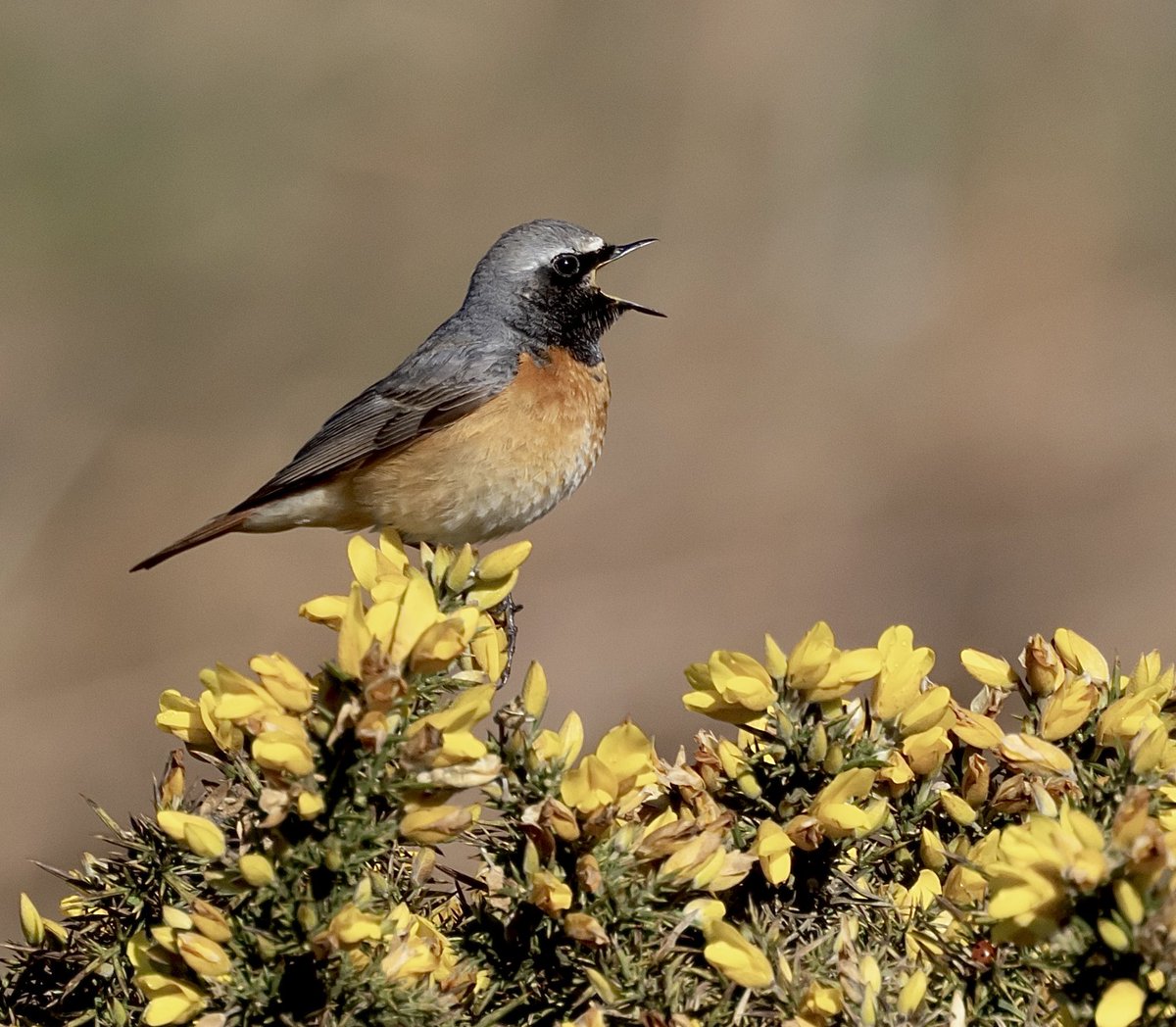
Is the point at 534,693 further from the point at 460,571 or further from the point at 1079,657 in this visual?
the point at 1079,657

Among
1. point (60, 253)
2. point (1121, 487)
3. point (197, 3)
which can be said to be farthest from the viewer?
point (197, 3)

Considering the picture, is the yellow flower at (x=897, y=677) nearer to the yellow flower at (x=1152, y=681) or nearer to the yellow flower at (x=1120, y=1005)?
the yellow flower at (x=1152, y=681)

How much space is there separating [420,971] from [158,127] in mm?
10634

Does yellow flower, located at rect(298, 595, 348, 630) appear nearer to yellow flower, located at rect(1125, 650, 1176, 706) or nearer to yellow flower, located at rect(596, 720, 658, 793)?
yellow flower, located at rect(596, 720, 658, 793)

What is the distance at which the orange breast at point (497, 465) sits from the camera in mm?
5469

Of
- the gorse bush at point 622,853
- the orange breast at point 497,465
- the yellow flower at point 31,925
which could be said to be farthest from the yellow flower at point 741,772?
the orange breast at point 497,465

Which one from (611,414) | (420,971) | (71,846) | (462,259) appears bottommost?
(420,971)

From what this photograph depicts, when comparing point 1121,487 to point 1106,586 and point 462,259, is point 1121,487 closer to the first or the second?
point 1106,586

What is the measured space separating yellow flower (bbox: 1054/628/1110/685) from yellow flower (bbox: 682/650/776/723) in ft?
2.14

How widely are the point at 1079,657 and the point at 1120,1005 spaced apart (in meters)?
1.04

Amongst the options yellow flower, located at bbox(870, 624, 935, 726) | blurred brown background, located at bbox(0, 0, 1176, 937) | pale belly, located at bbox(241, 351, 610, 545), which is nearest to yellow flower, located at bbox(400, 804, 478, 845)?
yellow flower, located at bbox(870, 624, 935, 726)

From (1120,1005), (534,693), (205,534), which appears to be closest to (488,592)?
(534,693)

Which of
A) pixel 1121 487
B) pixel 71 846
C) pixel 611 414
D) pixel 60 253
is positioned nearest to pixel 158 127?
pixel 60 253

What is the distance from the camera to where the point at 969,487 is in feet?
34.0
